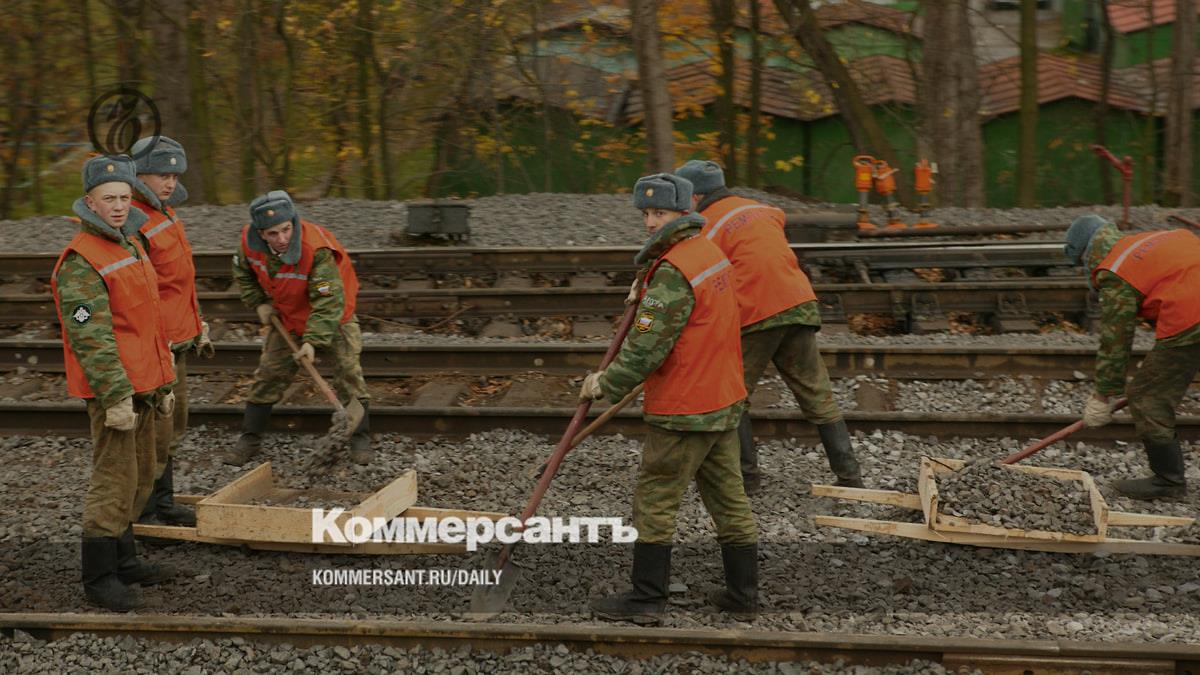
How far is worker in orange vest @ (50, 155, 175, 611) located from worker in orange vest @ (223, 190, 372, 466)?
117 cm

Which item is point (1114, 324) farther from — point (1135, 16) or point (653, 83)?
point (1135, 16)

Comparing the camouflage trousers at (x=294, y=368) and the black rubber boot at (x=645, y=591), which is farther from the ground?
the camouflage trousers at (x=294, y=368)

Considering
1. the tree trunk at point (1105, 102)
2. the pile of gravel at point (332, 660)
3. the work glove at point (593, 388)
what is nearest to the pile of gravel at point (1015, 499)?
the pile of gravel at point (332, 660)

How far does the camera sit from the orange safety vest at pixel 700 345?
16.6 ft

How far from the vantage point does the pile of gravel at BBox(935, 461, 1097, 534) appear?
19.4ft

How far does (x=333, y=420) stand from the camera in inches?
287

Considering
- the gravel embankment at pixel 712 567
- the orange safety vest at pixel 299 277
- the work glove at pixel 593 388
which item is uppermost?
the orange safety vest at pixel 299 277

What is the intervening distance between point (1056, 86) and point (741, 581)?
19.8m

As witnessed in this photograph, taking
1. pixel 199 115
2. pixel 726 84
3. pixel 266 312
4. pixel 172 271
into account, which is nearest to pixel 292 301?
pixel 266 312

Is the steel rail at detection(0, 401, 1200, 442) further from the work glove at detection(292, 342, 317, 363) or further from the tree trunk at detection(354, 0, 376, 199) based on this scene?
the tree trunk at detection(354, 0, 376, 199)

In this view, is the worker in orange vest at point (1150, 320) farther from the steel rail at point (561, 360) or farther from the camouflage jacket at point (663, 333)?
the camouflage jacket at point (663, 333)

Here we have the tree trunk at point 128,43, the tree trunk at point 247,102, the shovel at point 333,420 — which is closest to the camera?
the shovel at point 333,420

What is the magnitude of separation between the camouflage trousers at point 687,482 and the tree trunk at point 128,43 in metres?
14.6

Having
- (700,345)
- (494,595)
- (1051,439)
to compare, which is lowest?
(494,595)
